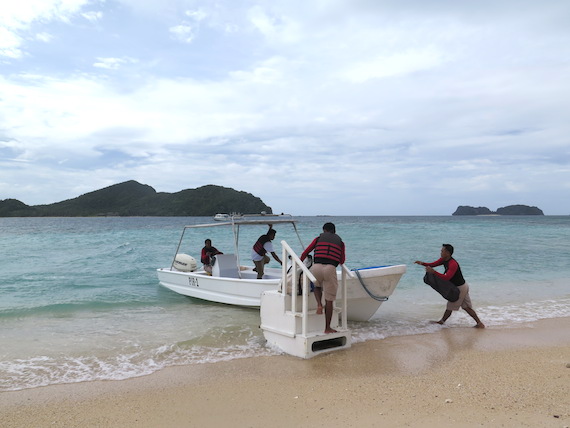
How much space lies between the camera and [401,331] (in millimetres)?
8266

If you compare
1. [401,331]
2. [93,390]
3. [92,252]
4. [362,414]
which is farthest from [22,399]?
[92,252]

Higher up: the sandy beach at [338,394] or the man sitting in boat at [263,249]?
the man sitting in boat at [263,249]

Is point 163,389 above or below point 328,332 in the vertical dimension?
below

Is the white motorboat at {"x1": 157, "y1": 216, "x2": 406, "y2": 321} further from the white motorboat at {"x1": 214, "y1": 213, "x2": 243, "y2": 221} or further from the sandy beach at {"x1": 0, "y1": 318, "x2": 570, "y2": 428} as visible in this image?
the sandy beach at {"x1": 0, "y1": 318, "x2": 570, "y2": 428}

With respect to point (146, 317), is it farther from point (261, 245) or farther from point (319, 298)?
point (319, 298)

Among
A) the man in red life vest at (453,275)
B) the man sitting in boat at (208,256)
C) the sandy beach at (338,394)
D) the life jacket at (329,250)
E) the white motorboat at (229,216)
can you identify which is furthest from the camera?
the man sitting in boat at (208,256)

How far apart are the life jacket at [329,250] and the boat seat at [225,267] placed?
17.5 feet

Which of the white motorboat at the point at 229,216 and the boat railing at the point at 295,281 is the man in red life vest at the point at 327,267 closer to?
the boat railing at the point at 295,281

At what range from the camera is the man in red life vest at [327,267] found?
21.7ft

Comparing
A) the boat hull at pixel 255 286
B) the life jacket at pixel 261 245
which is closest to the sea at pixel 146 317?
the boat hull at pixel 255 286

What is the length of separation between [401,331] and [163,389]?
4.55 meters

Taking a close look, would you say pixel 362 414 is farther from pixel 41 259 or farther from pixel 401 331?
pixel 41 259

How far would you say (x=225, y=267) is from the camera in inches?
466

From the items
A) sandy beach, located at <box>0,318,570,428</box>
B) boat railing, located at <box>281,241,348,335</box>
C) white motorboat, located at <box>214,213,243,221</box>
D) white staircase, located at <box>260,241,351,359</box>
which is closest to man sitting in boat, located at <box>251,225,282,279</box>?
white motorboat, located at <box>214,213,243,221</box>
